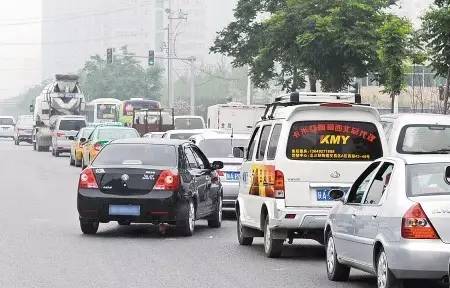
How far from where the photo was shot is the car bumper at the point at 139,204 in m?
19.8

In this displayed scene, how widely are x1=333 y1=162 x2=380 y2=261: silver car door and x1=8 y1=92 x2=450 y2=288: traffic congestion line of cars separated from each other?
1cm

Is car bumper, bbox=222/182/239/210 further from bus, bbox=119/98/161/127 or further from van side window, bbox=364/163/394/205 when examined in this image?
bus, bbox=119/98/161/127

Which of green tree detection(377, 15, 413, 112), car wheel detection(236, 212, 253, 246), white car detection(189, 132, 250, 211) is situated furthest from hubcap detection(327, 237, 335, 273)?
green tree detection(377, 15, 413, 112)

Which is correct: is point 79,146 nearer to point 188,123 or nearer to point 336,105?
point 188,123

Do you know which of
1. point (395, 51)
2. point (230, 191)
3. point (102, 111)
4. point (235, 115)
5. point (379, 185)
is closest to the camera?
point (379, 185)

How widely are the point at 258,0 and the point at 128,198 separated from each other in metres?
41.1

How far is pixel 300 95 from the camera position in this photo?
58.2ft

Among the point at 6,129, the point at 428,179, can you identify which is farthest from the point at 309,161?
the point at 6,129

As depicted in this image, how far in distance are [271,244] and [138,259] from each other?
1724mm

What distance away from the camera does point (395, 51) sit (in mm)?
41594

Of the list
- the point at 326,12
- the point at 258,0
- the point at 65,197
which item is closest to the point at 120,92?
the point at 258,0

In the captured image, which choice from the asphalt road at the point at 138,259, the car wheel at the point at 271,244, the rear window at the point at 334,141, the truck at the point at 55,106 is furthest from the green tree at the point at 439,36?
the truck at the point at 55,106

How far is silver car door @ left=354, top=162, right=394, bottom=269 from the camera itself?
12.6 meters

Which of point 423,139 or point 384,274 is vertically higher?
point 423,139
